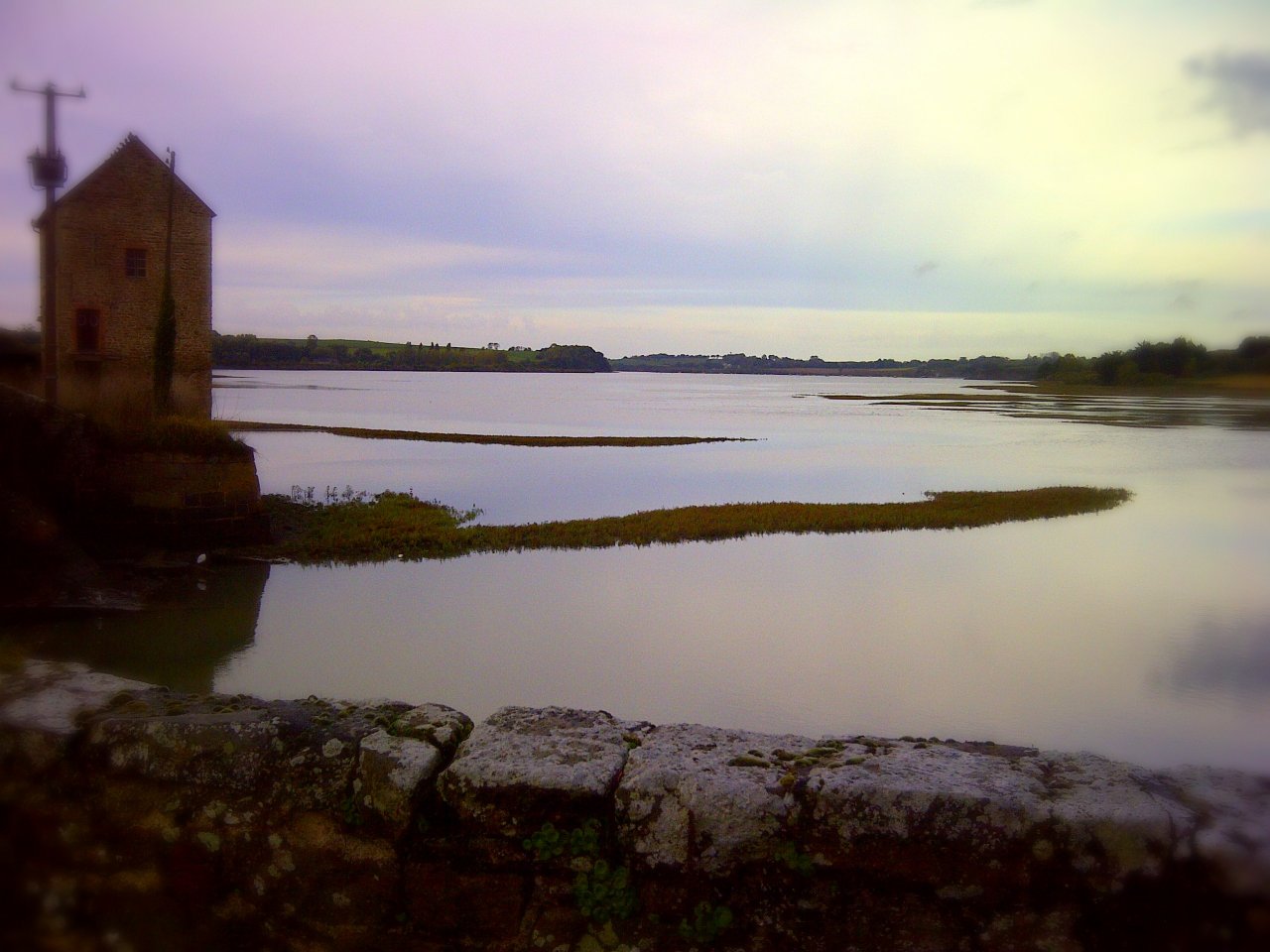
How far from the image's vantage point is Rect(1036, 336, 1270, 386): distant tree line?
9.39 feet

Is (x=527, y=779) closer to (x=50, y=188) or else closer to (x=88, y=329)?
(x=50, y=188)

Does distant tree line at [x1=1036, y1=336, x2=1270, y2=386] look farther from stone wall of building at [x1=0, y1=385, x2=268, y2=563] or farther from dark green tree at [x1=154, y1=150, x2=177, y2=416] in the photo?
dark green tree at [x1=154, y1=150, x2=177, y2=416]

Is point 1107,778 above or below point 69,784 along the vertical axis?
above

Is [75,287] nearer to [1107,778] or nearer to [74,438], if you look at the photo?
[74,438]

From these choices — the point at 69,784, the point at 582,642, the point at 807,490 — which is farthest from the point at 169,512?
the point at 807,490

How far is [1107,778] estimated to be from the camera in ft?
9.50

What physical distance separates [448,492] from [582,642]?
44.1ft

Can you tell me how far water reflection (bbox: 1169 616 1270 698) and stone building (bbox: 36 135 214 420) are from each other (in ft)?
65.4

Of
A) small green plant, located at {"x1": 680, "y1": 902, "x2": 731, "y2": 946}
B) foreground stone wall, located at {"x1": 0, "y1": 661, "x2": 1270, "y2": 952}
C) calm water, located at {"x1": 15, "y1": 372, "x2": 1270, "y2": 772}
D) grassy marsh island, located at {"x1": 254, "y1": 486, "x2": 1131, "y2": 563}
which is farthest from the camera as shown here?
grassy marsh island, located at {"x1": 254, "y1": 486, "x2": 1131, "y2": 563}

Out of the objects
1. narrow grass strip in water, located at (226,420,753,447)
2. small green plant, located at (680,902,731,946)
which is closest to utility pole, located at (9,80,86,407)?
small green plant, located at (680,902,731,946)

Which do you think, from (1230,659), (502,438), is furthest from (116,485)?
(502,438)

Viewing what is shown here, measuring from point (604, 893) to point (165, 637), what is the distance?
8.61 metres

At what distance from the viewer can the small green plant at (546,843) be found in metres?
2.86

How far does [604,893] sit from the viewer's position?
281 cm
